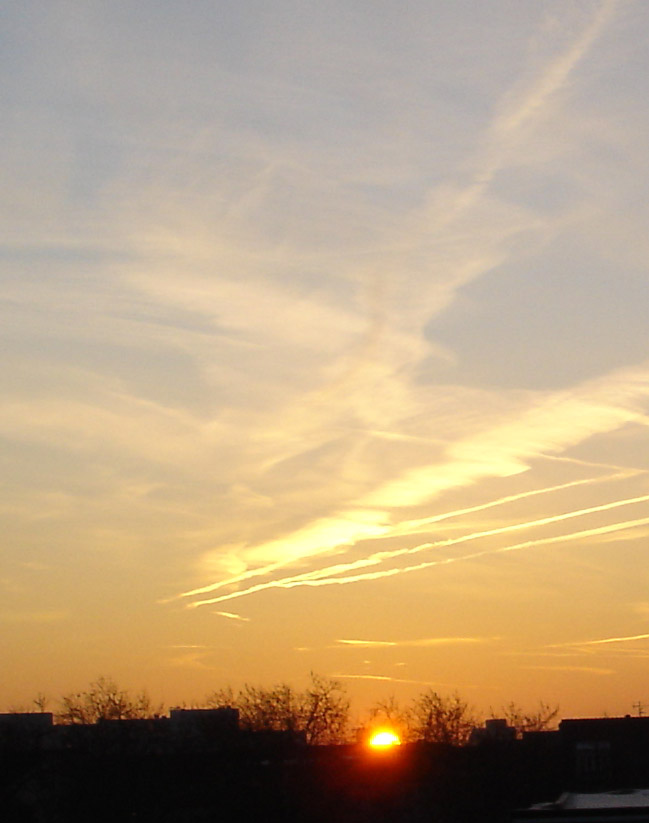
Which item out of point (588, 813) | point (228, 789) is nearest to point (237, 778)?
point (228, 789)

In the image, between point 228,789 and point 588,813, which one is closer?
point 588,813

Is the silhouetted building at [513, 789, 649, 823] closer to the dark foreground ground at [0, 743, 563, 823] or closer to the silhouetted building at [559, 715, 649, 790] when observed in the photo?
the dark foreground ground at [0, 743, 563, 823]

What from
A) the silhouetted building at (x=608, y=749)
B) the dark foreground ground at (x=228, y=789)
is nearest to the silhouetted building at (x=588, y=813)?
the dark foreground ground at (x=228, y=789)

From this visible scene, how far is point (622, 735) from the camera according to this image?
283 ft

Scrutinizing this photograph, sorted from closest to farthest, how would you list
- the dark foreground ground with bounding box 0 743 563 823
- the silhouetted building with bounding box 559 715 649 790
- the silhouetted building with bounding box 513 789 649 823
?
the silhouetted building with bounding box 513 789 649 823 < the dark foreground ground with bounding box 0 743 563 823 < the silhouetted building with bounding box 559 715 649 790

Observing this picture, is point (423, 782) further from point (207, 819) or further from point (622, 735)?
point (622, 735)

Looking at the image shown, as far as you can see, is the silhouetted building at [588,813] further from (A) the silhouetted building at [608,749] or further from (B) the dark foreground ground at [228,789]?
(A) the silhouetted building at [608,749]

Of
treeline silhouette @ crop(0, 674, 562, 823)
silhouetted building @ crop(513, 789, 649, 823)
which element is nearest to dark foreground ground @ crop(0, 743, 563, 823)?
treeline silhouette @ crop(0, 674, 562, 823)

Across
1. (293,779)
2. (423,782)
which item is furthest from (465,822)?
(293,779)

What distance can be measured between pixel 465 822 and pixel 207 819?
540 inches

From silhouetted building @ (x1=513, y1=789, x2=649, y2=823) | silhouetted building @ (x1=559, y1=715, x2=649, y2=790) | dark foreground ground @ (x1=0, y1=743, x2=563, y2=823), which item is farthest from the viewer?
silhouetted building @ (x1=559, y1=715, x2=649, y2=790)

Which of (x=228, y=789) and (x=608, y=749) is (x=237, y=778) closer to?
(x=228, y=789)

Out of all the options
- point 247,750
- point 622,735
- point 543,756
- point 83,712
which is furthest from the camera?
point 622,735

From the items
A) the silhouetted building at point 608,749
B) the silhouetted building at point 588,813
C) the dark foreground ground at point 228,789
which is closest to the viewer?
the silhouetted building at point 588,813
